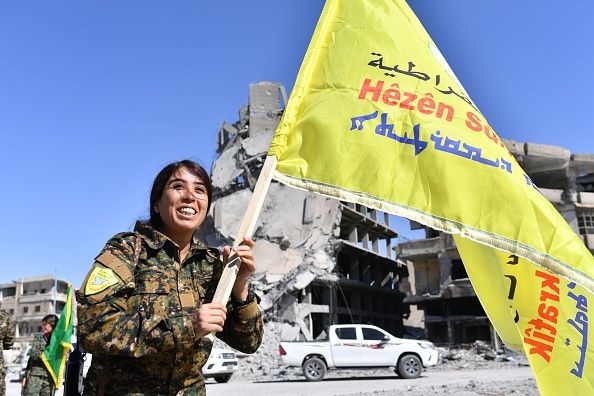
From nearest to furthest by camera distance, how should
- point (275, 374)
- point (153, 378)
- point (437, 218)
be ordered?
point (153, 378) < point (437, 218) < point (275, 374)

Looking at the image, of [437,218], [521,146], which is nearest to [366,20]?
[437,218]

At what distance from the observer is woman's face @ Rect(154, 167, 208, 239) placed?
7.66 ft

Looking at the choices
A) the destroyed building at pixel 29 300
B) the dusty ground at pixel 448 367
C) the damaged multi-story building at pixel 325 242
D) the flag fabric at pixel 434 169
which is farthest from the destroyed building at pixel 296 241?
the destroyed building at pixel 29 300

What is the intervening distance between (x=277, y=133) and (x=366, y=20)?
3.61 ft

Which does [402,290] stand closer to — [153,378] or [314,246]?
[314,246]

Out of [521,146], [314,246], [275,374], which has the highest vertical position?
[521,146]

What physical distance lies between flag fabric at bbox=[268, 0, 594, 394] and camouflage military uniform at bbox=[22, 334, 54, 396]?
6.70 m

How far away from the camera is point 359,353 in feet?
55.0

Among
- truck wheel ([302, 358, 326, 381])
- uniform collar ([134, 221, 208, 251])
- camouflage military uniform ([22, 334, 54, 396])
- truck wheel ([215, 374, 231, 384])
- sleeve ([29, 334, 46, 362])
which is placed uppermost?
uniform collar ([134, 221, 208, 251])

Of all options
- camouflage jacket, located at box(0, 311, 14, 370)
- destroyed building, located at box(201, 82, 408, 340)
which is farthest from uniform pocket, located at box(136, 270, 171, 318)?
destroyed building, located at box(201, 82, 408, 340)

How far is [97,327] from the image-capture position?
188 cm

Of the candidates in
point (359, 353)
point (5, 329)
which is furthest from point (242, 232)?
point (359, 353)

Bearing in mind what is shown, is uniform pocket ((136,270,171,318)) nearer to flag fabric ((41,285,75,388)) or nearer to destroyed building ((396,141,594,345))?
flag fabric ((41,285,75,388))

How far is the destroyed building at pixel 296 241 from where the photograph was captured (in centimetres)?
3036
